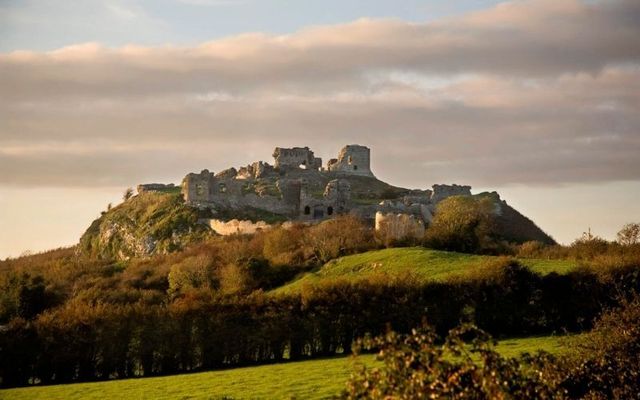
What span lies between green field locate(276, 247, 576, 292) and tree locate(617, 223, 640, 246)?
27.6ft

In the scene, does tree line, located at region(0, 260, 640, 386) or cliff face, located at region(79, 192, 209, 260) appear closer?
tree line, located at region(0, 260, 640, 386)

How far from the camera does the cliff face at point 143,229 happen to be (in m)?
74.8

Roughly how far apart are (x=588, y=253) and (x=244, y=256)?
2055 centimetres

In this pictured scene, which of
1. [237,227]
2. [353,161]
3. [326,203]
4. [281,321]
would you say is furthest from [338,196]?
[281,321]

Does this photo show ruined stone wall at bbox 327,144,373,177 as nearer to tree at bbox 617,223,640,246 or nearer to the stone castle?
the stone castle

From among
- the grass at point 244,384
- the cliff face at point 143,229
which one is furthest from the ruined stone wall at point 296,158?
the grass at point 244,384

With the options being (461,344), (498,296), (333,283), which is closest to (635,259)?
(498,296)

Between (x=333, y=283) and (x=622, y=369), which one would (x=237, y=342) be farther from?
(x=622, y=369)

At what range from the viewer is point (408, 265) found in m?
46.4

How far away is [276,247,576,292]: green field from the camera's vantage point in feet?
140

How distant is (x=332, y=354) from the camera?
35.5 metres

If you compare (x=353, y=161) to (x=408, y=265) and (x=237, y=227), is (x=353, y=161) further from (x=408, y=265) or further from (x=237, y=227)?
(x=408, y=265)

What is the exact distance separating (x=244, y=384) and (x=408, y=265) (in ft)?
65.2

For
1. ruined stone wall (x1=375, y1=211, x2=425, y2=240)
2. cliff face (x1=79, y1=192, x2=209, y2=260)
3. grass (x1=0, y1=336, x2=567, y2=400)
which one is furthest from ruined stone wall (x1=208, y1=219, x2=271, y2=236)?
grass (x1=0, y1=336, x2=567, y2=400)
